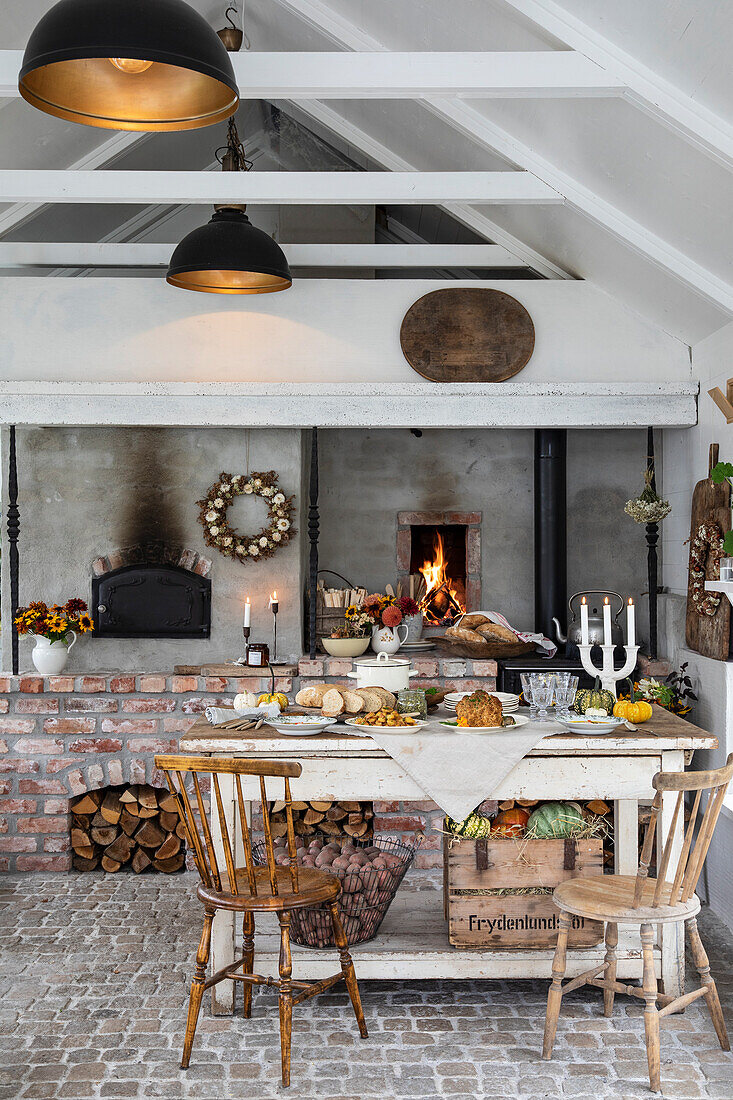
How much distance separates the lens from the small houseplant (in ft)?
19.0

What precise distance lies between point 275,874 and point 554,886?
45.9 inches

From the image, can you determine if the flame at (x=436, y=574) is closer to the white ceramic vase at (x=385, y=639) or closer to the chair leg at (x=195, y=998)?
the white ceramic vase at (x=385, y=639)

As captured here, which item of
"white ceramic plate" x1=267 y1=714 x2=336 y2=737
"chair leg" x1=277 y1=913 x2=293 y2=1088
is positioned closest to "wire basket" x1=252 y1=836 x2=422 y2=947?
"chair leg" x1=277 y1=913 x2=293 y2=1088

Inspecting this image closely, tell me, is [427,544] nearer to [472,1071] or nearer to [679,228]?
[679,228]

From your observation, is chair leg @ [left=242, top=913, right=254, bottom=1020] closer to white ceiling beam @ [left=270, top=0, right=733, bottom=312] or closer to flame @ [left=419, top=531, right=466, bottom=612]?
white ceiling beam @ [left=270, top=0, right=733, bottom=312]

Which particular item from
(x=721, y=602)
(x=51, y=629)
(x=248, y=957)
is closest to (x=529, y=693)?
(x=248, y=957)

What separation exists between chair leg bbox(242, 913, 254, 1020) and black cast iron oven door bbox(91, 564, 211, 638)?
9.27 ft

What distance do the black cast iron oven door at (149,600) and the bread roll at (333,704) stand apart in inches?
99.9

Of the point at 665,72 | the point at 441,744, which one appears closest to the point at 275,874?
the point at 441,744

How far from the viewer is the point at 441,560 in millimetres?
7570

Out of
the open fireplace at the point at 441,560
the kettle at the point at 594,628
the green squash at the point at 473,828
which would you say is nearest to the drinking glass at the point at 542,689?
the green squash at the point at 473,828

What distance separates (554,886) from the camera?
12.6 feet

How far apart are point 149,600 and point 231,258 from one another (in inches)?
105

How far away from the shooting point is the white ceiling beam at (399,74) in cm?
386
